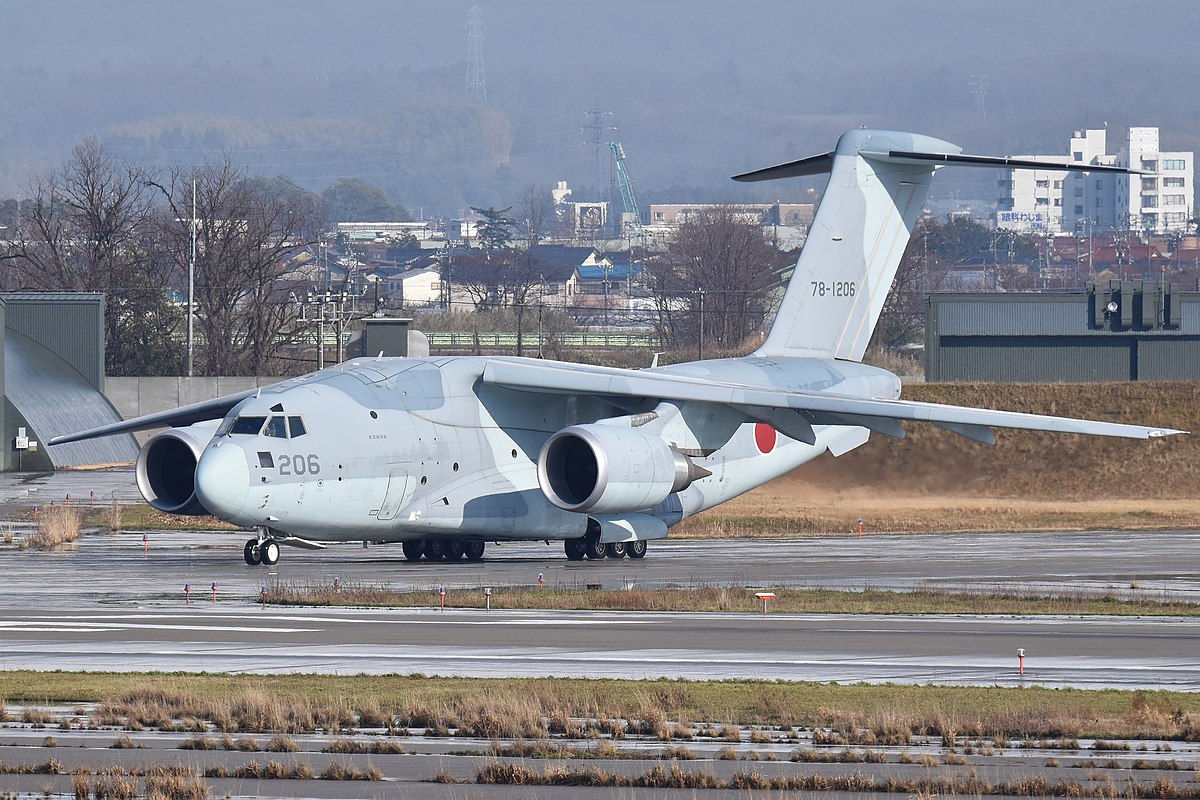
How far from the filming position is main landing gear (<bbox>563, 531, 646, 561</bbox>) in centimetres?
3212

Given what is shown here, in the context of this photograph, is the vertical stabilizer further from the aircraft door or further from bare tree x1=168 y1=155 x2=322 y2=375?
bare tree x1=168 y1=155 x2=322 y2=375

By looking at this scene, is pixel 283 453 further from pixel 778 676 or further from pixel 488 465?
pixel 778 676

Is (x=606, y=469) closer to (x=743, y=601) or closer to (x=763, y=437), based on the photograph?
(x=743, y=601)

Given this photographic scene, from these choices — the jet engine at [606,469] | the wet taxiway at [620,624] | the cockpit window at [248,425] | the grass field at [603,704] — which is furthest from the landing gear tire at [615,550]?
the grass field at [603,704]

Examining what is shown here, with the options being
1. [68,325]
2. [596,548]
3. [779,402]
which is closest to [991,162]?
[779,402]

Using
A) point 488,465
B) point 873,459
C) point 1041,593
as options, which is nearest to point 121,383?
point 873,459

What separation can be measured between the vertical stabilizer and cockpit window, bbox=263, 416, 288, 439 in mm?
10572

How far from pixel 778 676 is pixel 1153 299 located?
58.0 meters

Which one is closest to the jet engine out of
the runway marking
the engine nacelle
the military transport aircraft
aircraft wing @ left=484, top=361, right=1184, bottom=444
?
the military transport aircraft

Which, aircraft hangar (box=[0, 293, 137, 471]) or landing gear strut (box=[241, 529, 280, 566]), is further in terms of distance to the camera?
aircraft hangar (box=[0, 293, 137, 471])

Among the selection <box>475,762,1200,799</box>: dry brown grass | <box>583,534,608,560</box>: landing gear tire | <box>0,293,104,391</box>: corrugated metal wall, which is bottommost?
<box>583,534,608,560</box>: landing gear tire

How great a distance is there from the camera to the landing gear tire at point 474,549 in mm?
32416

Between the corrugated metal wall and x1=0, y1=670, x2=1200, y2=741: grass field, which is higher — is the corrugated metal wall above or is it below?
above

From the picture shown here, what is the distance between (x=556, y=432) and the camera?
31750 mm
